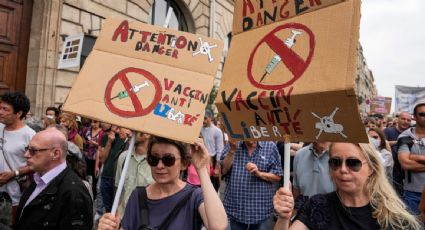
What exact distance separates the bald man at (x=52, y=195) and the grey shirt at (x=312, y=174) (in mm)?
1860

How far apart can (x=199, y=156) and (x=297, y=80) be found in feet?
2.26

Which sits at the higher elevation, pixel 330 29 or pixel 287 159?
pixel 330 29

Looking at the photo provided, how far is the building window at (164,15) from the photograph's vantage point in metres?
11.8

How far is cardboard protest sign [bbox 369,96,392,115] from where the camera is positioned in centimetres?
1920

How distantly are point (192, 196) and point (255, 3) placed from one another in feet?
3.70

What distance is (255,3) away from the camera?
2045 millimetres

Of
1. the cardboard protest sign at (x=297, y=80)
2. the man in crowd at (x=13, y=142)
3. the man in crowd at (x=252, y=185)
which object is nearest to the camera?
the cardboard protest sign at (x=297, y=80)

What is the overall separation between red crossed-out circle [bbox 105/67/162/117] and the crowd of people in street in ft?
0.68

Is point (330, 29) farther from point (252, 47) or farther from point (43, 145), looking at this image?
point (43, 145)

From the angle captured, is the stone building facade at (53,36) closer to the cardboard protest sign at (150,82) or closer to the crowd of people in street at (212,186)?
the crowd of people in street at (212,186)

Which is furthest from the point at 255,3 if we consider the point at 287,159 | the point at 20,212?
the point at 20,212

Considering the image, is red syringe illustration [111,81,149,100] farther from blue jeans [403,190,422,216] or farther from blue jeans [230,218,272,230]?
blue jeans [403,190,422,216]

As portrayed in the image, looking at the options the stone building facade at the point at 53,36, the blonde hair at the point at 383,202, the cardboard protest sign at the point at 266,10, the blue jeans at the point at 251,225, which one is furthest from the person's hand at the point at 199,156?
the stone building facade at the point at 53,36

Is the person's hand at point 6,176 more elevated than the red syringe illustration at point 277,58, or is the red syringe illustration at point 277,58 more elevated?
the red syringe illustration at point 277,58
